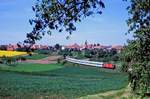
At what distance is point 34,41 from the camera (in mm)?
11844

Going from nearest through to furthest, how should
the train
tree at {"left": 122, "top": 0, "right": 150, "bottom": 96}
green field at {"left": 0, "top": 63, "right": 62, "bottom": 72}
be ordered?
tree at {"left": 122, "top": 0, "right": 150, "bottom": 96} → green field at {"left": 0, "top": 63, "right": 62, "bottom": 72} → the train

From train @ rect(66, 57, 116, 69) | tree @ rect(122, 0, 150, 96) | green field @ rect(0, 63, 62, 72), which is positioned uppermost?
tree @ rect(122, 0, 150, 96)

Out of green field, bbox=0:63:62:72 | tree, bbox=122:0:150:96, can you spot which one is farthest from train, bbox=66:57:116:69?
tree, bbox=122:0:150:96

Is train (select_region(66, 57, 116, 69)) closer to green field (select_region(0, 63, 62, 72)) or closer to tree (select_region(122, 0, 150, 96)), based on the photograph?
green field (select_region(0, 63, 62, 72))

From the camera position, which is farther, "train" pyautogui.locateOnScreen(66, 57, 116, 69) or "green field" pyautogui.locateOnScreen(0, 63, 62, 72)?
"train" pyautogui.locateOnScreen(66, 57, 116, 69)

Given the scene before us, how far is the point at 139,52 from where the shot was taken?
1927 centimetres

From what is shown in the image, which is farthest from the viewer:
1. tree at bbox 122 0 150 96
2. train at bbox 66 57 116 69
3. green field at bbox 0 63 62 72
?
train at bbox 66 57 116 69

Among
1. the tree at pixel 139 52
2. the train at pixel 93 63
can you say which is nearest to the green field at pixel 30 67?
the train at pixel 93 63

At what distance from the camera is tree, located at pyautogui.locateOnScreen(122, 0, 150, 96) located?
17969 mm

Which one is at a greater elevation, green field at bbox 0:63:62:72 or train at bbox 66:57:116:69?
train at bbox 66:57:116:69

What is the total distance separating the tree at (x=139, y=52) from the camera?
1797 centimetres

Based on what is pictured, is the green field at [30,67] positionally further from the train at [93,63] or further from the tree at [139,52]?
the tree at [139,52]

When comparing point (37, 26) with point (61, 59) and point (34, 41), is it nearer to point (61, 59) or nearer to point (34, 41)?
point (34, 41)

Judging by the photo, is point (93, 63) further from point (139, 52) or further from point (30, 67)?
point (139, 52)
